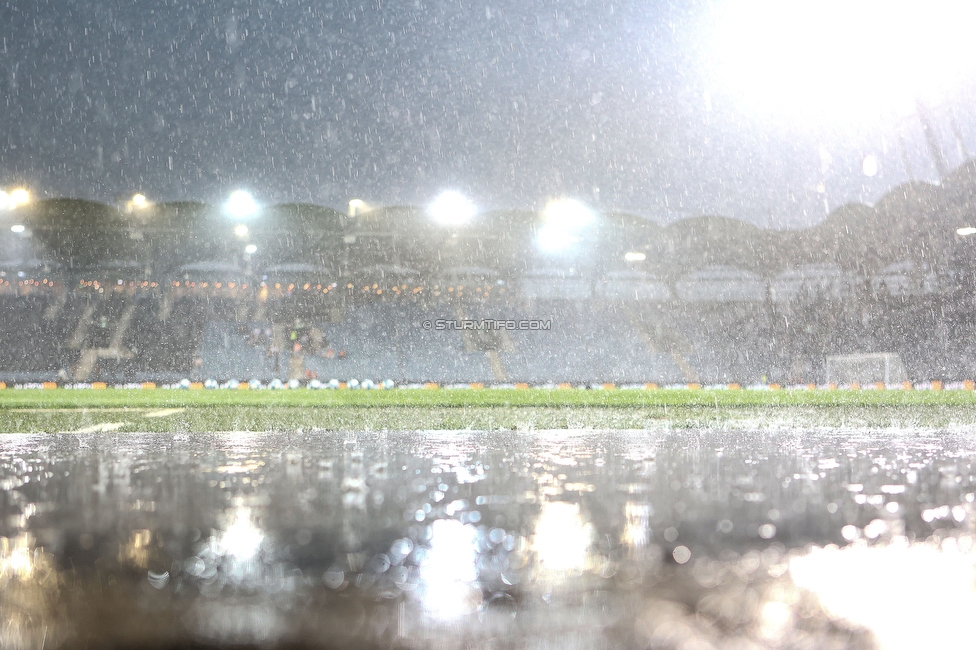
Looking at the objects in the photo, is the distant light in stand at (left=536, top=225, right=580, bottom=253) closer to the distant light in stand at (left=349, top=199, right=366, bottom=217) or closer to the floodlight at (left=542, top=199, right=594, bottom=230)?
the floodlight at (left=542, top=199, right=594, bottom=230)

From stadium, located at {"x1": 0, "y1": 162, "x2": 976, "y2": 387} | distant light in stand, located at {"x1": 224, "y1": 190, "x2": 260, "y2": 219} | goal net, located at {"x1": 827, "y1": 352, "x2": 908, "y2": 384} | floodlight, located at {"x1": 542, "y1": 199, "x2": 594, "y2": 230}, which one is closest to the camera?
goal net, located at {"x1": 827, "y1": 352, "x2": 908, "y2": 384}

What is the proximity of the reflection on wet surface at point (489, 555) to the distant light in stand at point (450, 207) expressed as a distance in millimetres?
33623

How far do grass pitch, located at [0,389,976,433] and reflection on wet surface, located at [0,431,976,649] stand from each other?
16.2 ft

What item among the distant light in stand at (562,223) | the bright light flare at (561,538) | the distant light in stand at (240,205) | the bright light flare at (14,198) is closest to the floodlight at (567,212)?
the distant light in stand at (562,223)

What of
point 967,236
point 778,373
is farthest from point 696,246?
point 967,236

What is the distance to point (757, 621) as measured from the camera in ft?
6.65

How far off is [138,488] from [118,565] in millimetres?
1998

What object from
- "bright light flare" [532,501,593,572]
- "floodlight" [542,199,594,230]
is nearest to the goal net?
"floodlight" [542,199,594,230]

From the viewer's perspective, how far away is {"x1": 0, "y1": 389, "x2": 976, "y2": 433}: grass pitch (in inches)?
413

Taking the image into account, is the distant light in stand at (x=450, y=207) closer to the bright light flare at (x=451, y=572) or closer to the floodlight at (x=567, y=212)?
the floodlight at (x=567, y=212)

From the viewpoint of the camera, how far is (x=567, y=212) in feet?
127

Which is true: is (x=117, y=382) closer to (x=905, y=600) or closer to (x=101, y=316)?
(x=101, y=316)

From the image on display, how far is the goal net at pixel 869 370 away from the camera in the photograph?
103 ft

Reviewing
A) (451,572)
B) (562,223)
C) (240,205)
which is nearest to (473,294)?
(562,223)
